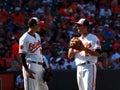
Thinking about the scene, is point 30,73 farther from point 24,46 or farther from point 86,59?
point 86,59

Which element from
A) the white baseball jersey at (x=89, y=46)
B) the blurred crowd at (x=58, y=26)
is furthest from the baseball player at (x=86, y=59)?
the blurred crowd at (x=58, y=26)

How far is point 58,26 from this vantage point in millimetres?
16219

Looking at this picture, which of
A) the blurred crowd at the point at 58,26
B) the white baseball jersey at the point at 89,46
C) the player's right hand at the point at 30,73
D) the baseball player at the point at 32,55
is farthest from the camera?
the blurred crowd at the point at 58,26

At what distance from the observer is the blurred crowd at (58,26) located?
45.0ft

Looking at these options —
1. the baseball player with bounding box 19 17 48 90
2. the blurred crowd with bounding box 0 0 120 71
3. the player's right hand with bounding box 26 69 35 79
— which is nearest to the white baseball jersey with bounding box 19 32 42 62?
the baseball player with bounding box 19 17 48 90

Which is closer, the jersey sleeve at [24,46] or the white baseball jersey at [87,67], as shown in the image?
the jersey sleeve at [24,46]

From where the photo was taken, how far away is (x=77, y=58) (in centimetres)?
877

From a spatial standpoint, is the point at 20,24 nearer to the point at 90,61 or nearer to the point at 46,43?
the point at 46,43

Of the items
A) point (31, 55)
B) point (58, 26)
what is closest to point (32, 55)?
point (31, 55)

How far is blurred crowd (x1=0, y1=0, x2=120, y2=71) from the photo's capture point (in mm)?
13717

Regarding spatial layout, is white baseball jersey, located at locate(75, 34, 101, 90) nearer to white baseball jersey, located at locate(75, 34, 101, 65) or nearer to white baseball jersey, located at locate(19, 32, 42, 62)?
white baseball jersey, located at locate(75, 34, 101, 65)

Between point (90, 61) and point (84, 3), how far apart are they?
32.6 feet

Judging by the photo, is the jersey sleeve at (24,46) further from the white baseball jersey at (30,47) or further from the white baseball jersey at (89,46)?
the white baseball jersey at (89,46)

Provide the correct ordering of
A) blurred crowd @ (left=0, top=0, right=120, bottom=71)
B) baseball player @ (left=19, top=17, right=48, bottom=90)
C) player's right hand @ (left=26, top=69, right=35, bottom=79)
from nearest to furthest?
player's right hand @ (left=26, top=69, right=35, bottom=79), baseball player @ (left=19, top=17, right=48, bottom=90), blurred crowd @ (left=0, top=0, right=120, bottom=71)
